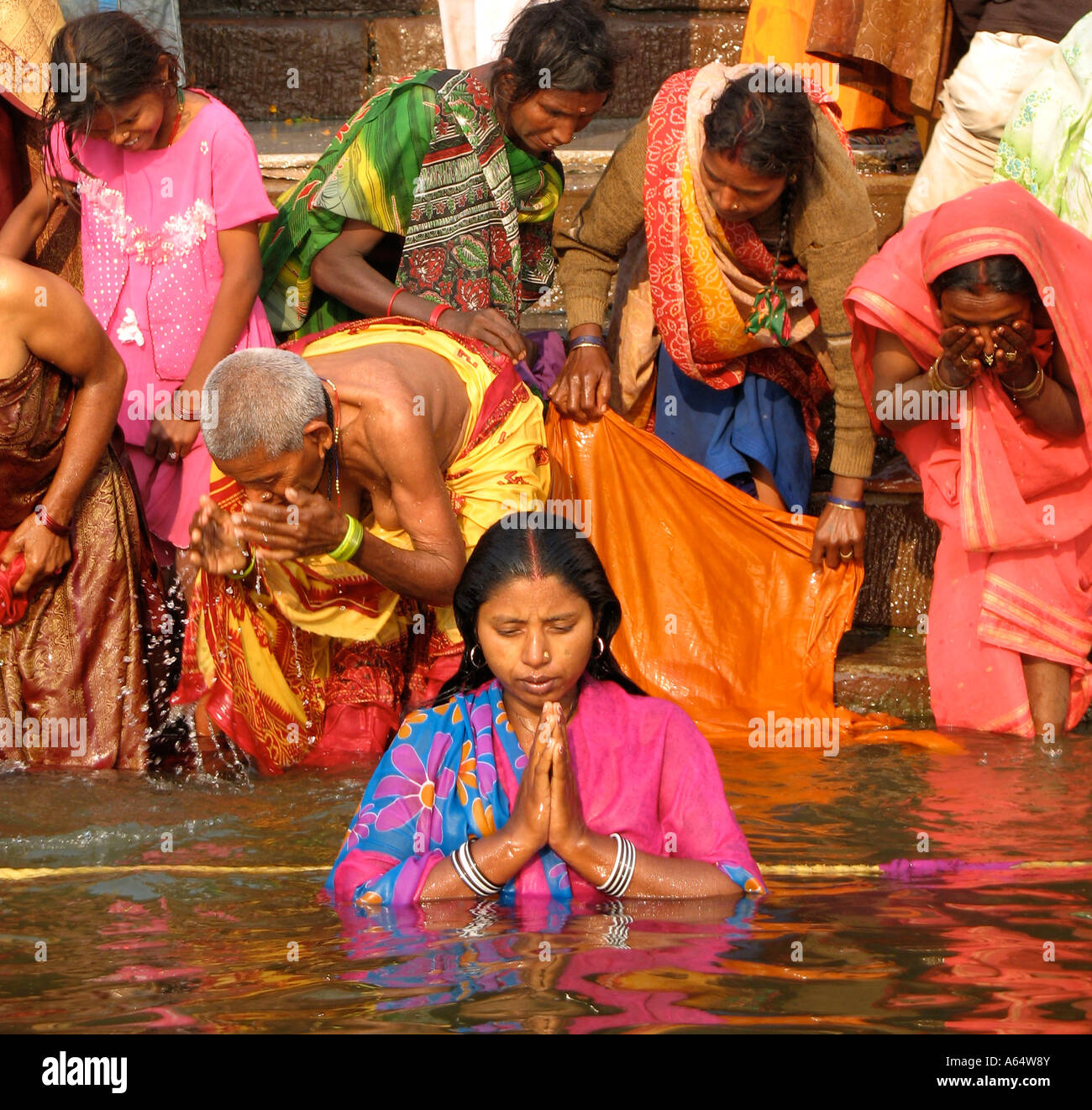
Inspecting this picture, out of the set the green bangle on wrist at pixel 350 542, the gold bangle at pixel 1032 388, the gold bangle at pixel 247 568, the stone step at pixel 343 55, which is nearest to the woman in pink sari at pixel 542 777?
the green bangle on wrist at pixel 350 542

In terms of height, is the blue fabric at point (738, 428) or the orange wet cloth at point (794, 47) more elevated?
the orange wet cloth at point (794, 47)

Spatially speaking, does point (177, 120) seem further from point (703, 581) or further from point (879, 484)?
point (879, 484)

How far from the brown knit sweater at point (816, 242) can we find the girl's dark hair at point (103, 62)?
4.89 ft

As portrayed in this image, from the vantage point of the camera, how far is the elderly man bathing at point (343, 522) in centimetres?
429

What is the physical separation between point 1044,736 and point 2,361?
3302 mm

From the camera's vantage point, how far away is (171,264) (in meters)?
5.42

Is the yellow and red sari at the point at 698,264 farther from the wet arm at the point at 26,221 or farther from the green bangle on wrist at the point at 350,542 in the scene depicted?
the wet arm at the point at 26,221

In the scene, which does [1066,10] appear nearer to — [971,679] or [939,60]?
[939,60]

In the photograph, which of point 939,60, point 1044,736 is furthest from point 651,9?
point 1044,736

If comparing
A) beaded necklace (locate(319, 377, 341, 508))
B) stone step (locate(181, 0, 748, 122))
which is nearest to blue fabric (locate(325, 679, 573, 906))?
beaded necklace (locate(319, 377, 341, 508))

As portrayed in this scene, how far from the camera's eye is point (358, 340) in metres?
4.98

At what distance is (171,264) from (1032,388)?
2713 millimetres

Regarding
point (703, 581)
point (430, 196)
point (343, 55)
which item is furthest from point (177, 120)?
point (343, 55)
